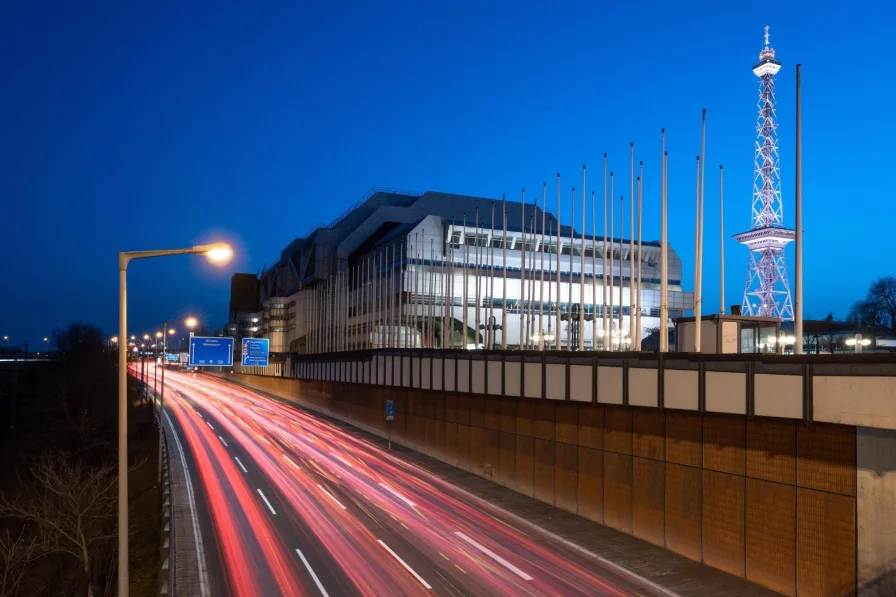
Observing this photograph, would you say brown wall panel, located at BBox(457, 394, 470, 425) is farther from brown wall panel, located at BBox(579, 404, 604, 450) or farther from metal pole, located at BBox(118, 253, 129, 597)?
metal pole, located at BBox(118, 253, 129, 597)

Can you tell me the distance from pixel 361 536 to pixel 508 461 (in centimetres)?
1125

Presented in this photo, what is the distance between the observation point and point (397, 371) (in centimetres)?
4925

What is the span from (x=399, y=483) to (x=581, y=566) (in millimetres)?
14925

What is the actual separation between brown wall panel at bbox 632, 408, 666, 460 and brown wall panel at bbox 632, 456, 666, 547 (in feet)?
0.92

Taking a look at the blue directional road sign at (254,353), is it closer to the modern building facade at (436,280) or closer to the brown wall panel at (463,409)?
the modern building facade at (436,280)

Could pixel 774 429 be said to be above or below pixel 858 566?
above

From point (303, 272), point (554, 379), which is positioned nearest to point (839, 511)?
point (554, 379)

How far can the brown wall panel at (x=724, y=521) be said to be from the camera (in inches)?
816

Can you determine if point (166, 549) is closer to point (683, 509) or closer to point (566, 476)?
point (566, 476)

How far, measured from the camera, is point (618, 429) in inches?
1038

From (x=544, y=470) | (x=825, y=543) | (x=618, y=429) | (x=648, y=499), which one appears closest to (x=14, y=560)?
(x=544, y=470)

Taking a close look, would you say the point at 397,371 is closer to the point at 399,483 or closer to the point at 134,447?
the point at 399,483

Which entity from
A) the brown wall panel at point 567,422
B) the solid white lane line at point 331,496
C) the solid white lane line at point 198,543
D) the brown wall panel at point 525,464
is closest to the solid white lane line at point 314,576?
the solid white lane line at point 198,543

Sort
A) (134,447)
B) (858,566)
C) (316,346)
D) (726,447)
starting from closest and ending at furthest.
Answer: (858,566)
(726,447)
(134,447)
(316,346)
